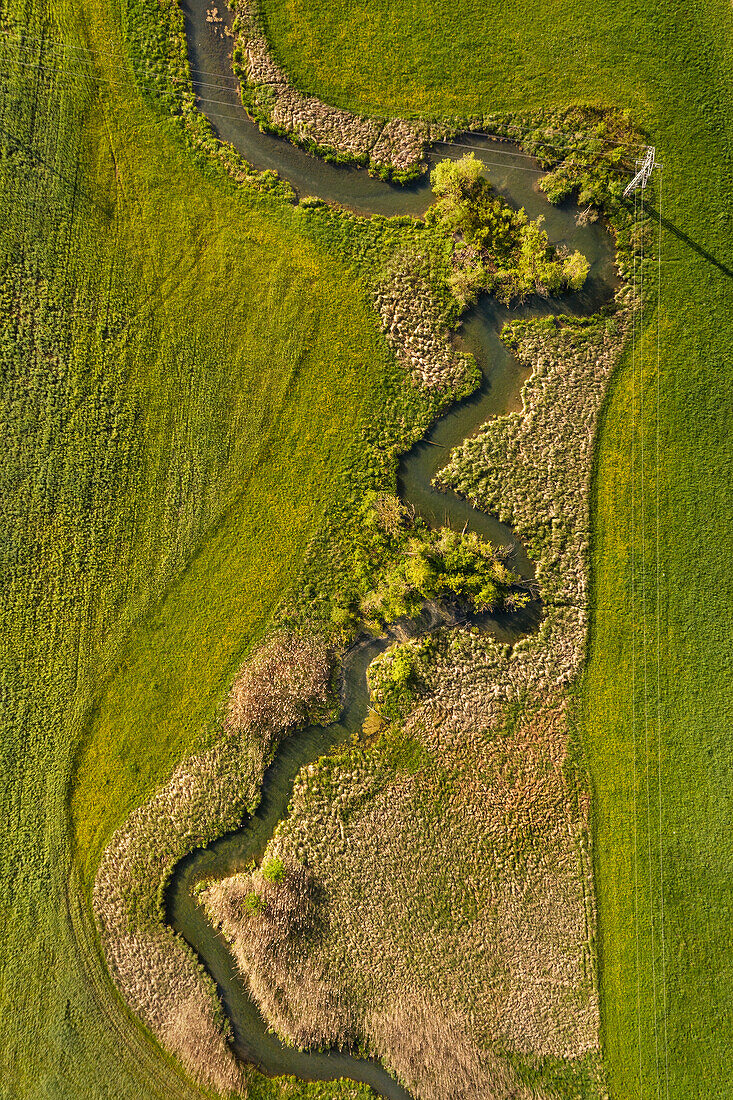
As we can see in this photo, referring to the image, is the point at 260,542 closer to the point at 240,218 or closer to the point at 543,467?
the point at 543,467

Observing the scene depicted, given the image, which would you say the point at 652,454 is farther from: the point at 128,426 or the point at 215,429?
the point at 128,426

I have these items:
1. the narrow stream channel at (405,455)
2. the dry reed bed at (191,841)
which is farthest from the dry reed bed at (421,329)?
the dry reed bed at (191,841)

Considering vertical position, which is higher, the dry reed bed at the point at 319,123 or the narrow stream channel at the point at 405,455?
the dry reed bed at the point at 319,123

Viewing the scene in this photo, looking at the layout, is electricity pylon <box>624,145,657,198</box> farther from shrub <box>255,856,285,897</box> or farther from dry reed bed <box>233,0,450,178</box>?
shrub <box>255,856,285,897</box>

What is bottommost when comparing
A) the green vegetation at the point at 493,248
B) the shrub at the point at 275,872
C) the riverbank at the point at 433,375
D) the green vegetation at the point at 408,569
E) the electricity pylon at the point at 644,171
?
the shrub at the point at 275,872

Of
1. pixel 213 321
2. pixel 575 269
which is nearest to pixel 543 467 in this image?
pixel 575 269

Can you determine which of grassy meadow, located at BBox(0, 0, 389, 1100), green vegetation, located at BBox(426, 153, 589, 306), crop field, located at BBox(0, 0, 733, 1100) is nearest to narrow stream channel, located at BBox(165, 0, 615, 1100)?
green vegetation, located at BBox(426, 153, 589, 306)

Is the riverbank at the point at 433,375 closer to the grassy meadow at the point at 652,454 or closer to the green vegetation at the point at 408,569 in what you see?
the green vegetation at the point at 408,569
